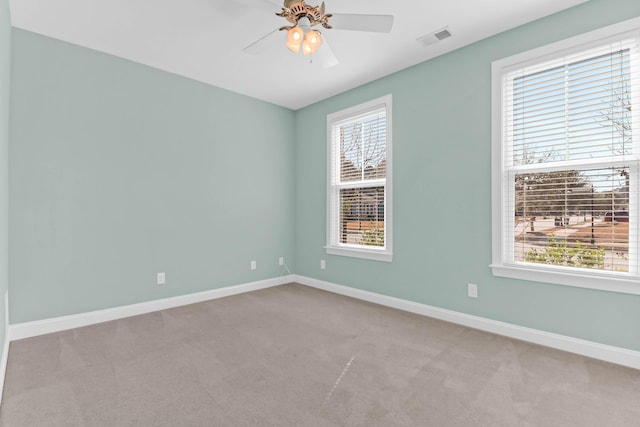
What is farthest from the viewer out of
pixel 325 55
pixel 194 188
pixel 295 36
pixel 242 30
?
A: pixel 194 188

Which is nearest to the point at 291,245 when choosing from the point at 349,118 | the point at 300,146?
the point at 300,146

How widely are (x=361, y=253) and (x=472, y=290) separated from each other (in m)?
1.36

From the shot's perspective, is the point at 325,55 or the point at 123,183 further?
the point at 123,183

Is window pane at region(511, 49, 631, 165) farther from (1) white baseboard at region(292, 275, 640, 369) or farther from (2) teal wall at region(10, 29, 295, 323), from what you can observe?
(2) teal wall at region(10, 29, 295, 323)

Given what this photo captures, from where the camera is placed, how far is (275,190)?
15.4 ft

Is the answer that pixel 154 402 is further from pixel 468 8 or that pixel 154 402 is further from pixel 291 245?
pixel 468 8

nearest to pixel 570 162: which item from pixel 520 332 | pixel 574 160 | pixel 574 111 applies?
pixel 574 160

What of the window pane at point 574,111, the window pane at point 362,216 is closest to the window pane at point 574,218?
the window pane at point 574,111

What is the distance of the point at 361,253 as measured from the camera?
396cm

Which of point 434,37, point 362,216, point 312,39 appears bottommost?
point 362,216

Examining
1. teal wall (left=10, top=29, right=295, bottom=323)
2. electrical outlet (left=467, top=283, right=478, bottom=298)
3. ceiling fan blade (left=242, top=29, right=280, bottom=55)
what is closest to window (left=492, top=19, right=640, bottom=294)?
electrical outlet (left=467, top=283, right=478, bottom=298)

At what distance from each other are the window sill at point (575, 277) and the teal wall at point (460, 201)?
59 millimetres

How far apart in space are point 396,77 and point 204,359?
3.38 meters

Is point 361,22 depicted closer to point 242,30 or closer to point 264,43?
point 264,43
